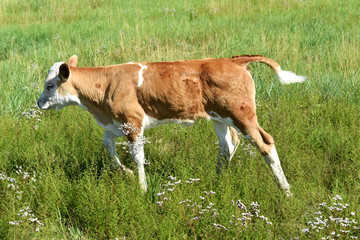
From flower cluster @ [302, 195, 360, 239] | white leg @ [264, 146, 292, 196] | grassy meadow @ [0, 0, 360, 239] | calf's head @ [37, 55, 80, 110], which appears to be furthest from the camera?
calf's head @ [37, 55, 80, 110]

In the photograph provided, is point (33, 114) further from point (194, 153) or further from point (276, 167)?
point (276, 167)

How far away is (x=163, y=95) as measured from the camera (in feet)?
15.3

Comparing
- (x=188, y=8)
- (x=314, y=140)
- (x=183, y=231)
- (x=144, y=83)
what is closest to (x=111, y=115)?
(x=144, y=83)

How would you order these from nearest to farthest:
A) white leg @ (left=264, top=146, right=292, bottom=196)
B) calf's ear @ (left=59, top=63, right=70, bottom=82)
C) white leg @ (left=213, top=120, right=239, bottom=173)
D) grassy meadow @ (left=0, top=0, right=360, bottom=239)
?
grassy meadow @ (left=0, top=0, right=360, bottom=239) → white leg @ (left=264, top=146, right=292, bottom=196) → calf's ear @ (left=59, top=63, right=70, bottom=82) → white leg @ (left=213, top=120, right=239, bottom=173)

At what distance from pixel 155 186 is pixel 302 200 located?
1.50m

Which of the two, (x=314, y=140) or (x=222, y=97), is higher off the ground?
(x=222, y=97)

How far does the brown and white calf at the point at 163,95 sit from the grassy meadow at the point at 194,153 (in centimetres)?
27

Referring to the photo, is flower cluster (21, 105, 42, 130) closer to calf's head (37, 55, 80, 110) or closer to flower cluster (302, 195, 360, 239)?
calf's head (37, 55, 80, 110)

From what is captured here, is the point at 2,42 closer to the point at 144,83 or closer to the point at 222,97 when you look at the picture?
the point at 144,83

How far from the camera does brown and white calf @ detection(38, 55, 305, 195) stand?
14.8ft

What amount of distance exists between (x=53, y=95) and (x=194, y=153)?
1.69 m

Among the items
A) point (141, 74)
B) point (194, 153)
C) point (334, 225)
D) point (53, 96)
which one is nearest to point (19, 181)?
point (53, 96)

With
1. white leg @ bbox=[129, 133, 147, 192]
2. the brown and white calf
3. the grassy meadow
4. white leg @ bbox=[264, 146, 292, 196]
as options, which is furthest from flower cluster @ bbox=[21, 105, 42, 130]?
white leg @ bbox=[264, 146, 292, 196]

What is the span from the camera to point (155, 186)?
4621 millimetres
